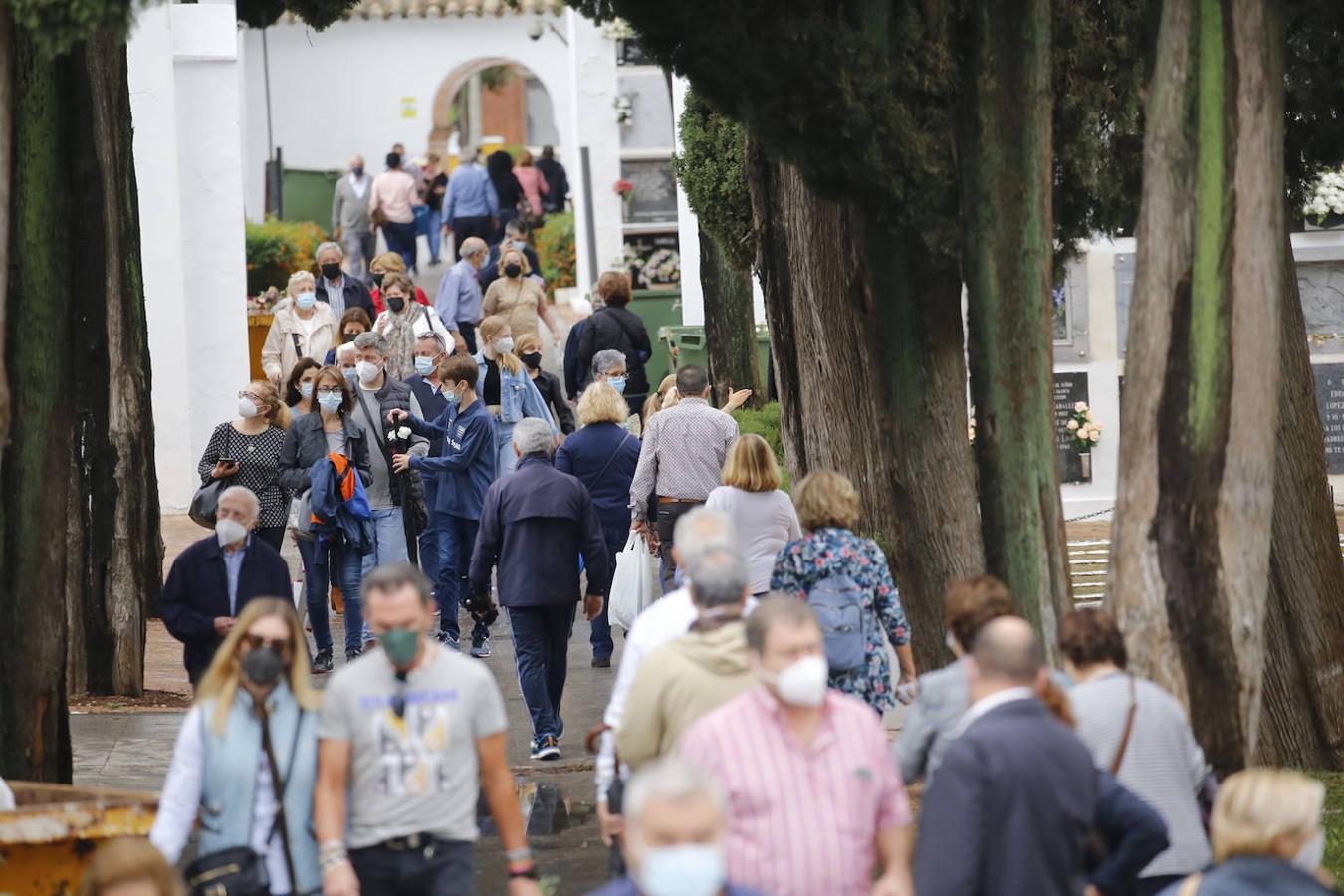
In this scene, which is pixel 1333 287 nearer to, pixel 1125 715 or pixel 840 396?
pixel 840 396

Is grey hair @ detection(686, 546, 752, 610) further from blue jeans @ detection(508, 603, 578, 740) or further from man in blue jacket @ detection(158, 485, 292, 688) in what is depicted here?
blue jeans @ detection(508, 603, 578, 740)

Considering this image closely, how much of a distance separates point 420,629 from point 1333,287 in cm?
1382

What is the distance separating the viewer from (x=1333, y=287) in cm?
1859

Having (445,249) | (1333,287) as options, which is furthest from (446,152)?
(1333,287)

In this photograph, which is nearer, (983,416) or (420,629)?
(420,629)

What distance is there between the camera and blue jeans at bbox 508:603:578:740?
10.7 metres

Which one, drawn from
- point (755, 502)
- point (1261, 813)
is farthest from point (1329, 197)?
point (1261, 813)

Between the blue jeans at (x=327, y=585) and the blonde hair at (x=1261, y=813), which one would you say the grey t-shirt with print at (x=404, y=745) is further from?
the blue jeans at (x=327, y=585)

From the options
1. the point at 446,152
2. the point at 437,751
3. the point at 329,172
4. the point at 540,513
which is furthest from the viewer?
the point at 446,152

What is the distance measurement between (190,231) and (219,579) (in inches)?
412

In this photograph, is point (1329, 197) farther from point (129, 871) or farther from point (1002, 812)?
point (129, 871)

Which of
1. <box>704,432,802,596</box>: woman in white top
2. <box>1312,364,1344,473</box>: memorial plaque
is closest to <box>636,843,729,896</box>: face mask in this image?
<box>704,432,802,596</box>: woman in white top

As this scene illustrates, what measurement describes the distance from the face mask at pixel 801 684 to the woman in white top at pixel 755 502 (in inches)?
174

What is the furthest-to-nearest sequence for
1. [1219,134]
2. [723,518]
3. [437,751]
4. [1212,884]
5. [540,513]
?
[540,513], [1219,134], [723,518], [437,751], [1212,884]
